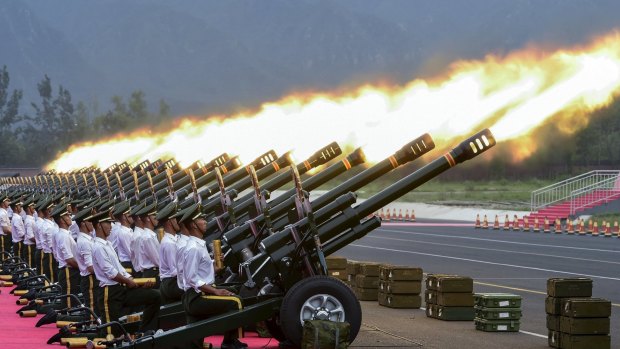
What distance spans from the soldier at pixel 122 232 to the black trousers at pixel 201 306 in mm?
4559

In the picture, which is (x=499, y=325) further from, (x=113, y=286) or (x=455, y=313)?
(x=113, y=286)

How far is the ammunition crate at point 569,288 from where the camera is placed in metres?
19.2

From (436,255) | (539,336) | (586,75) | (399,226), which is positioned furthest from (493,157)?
(539,336)

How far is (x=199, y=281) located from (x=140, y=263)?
3979mm

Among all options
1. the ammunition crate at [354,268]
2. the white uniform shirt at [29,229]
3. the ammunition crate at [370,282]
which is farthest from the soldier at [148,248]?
the white uniform shirt at [29,229]

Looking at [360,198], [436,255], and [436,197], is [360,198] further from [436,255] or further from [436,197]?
[436,255]

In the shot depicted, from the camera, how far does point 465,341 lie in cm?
1986

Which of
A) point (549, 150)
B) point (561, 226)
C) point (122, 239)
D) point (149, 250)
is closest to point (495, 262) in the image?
point (549, 150)

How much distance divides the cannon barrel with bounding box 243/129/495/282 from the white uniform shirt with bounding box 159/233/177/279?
98 centimetres

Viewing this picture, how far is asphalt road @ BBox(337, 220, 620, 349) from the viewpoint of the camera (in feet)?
68.5

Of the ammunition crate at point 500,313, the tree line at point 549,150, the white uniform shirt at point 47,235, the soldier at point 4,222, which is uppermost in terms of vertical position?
the tree line at point 549,150

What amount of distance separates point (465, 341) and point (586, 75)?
6104mm

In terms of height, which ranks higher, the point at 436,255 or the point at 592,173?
the point at 592,173

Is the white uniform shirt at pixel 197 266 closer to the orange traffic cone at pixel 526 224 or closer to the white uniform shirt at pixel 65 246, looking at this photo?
the white uniform shirt at pixel 65 246
